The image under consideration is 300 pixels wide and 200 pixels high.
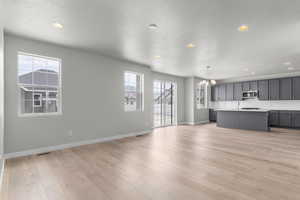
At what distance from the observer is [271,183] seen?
2.21 metres

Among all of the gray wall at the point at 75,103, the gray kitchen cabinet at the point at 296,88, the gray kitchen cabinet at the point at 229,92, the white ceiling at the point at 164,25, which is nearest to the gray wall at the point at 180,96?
the gray kitchen cabinet at the point at 229,92

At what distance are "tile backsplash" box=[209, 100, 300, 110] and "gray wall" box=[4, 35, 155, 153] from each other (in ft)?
20.3

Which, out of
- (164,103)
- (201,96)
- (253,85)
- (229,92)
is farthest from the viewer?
(201,96)

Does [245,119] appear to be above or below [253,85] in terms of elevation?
below

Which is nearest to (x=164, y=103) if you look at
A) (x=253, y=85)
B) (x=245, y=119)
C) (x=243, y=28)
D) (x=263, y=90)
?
(x=245, y=119)

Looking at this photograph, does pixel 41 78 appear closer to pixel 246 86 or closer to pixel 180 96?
pixel 180 96

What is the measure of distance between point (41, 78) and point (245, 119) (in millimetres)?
7855

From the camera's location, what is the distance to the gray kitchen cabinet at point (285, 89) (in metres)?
6.97

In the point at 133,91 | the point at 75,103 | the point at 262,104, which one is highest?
the point at 133,91

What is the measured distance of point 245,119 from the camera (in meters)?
6.78

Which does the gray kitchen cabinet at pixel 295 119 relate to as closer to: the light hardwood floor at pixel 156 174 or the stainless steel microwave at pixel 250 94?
the stainless steel microwave at pixel 250 94

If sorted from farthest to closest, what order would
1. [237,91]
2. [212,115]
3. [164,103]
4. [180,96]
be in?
[212,115], [237,91], [180,96], [164,103]

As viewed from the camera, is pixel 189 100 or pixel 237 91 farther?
pixel 237 91

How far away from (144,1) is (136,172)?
8.94ft
